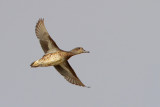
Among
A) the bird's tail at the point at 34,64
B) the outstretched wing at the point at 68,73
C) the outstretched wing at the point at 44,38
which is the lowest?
the outstretched wing at the point at 68,73

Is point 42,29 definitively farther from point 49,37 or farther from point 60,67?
point 60,67

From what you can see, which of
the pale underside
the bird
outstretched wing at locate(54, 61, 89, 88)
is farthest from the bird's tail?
outstretched wing at locate(54, 61, 89, 88)

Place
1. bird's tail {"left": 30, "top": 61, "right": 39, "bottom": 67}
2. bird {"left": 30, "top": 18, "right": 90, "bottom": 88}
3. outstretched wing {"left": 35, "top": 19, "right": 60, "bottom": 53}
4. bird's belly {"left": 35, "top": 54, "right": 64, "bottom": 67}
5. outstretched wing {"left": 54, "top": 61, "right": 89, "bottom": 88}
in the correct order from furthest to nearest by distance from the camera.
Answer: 1. outstretched wing {"left": 54, "top": 61, "right": 89, "bottom": 88}
2. outstretched wing {"left": 35, "top": 19, "right": 60, "bottom": 53}
3. bird {"left": 30, "top": 18, "right": 90, "bottom": 88}
4. bird's belly {"left": 35, "top": 54, "right": 64, "bottom": 67}
5. bird's tail {"left": 30, "top": 61, "right": 39, "bottom": 67}

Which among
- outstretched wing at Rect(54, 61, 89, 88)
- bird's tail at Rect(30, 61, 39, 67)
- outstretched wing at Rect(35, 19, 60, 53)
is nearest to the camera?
bird's tail at Rect(30, 61, 39, 67)

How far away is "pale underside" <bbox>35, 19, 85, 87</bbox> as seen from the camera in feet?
70.5

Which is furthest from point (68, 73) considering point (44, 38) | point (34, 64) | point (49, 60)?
point (34, 64)

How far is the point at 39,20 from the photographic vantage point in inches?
874

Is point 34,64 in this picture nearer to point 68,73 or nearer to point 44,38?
point 44,38

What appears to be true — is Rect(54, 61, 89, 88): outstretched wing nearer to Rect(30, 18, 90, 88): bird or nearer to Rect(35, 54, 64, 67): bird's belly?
Rect(30, 18, 90, 88): bird

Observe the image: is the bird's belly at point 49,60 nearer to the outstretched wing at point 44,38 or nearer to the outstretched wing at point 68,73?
the outstretched wing at point 44,38

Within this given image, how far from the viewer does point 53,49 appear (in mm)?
21406

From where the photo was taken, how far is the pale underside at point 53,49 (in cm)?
2150

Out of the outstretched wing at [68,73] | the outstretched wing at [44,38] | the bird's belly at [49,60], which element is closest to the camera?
the bird's belly at [49,60]

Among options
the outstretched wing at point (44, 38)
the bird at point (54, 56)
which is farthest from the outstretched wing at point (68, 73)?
the outstretched wing at point (44, 38)
